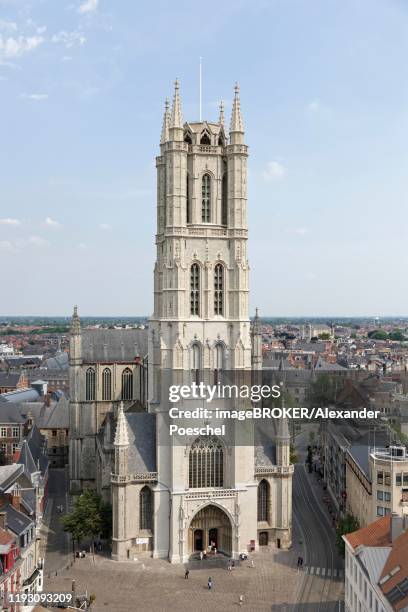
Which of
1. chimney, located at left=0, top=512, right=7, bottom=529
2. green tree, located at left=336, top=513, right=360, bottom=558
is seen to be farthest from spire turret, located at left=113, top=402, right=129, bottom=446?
green tree, located at left=336, top=513, right=360, bottom=558

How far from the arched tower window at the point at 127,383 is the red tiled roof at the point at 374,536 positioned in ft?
161

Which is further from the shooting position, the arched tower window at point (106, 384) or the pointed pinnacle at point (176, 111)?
the arched tower window at point (106, 384)

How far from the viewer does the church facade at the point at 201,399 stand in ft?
246

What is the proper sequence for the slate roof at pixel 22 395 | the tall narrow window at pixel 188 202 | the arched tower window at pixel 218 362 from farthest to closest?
the slate roof at pixel 22 395 → the tall narrow window at pixel 188 202 → the arched tower window at pixel 218 362

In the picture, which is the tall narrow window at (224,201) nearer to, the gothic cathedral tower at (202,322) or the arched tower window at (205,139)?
the gothic cathedral tower at (202,322)

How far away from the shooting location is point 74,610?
6134 cm

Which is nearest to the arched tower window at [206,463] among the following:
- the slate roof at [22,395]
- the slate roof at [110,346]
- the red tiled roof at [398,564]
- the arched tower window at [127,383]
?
the red tiled roof at [398,564]

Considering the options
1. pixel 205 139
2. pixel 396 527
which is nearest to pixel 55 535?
pixel 396 527

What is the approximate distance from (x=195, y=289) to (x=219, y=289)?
2917 mm

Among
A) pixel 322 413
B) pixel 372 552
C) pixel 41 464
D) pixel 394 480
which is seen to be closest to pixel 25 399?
pixel 41 464

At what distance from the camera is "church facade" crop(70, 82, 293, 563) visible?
75.1m

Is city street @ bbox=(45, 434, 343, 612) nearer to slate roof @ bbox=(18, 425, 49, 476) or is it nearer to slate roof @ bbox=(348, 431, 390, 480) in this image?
slate roof @ bbox=(348, 431, 390, 480)

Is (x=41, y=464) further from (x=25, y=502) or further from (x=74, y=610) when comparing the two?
(x=74, y=610)

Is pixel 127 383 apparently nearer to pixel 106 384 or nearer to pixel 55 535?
pixel 106 384
